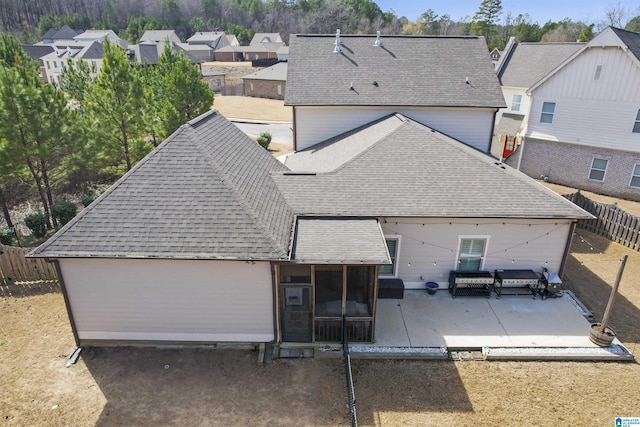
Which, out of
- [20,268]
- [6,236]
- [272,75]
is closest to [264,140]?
[6,236]

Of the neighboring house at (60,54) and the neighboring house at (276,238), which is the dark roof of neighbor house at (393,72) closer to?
the neighboring house at (276,238)

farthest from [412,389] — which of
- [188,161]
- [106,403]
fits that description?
[188,161]

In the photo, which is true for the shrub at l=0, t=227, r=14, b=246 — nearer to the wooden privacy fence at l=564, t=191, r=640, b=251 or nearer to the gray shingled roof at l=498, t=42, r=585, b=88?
the wooden privacy fence at l=564, t=191, r=640, b=251

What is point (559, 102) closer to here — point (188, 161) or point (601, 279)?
point (601, 279)

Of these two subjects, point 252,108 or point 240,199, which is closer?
point 240,199

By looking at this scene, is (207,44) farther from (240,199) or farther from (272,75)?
(240,199)

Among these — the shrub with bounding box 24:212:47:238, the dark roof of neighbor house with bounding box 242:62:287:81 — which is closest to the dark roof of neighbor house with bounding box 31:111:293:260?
the shrub with bounding box 24:212:47:238

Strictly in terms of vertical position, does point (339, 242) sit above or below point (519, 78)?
below

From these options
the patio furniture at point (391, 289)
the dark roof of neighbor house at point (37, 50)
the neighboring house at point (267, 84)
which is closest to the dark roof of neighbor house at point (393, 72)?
the patio furniture at point (391, 289)
